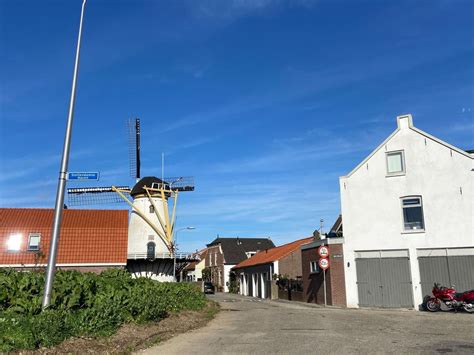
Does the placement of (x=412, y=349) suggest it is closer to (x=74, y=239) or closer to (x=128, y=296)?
(x=128, y=296)

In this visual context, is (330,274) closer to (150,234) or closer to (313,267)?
(313,267)

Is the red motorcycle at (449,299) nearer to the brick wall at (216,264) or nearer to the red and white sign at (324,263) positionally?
the red and white sign at (324,263)

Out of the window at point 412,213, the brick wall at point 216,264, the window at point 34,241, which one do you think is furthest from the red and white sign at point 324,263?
A: the brick wall at point 216,264

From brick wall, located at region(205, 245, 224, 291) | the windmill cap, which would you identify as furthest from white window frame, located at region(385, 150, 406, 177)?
→ brick wall, located at region(205, 245, 224, 291)

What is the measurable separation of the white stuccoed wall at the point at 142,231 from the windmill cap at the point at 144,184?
92 cm

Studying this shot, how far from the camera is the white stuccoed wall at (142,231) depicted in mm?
41750

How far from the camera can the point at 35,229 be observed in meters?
35.2

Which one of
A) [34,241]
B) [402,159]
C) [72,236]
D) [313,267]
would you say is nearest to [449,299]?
[402,159]

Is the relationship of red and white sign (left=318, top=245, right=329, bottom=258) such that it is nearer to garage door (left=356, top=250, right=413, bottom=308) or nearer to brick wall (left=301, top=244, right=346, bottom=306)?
brick wall (left=301, top=244, right=346, bottom=306)

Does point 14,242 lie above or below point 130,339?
above

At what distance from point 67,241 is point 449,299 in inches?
1054

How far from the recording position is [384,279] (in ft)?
81.4

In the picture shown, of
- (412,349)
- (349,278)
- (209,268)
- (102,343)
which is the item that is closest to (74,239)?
(349,278)

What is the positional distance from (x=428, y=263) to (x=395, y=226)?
253cm
